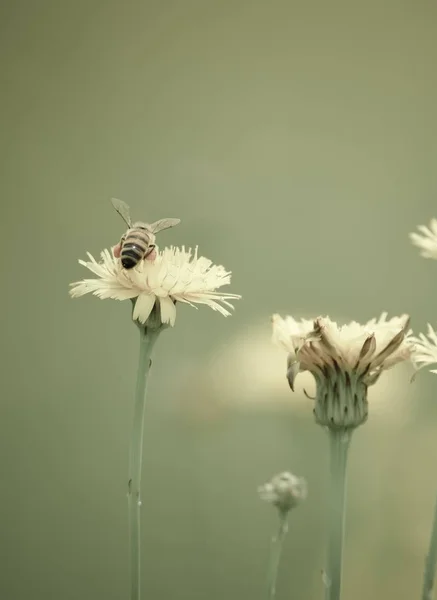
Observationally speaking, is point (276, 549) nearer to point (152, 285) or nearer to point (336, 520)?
point (336, 520)

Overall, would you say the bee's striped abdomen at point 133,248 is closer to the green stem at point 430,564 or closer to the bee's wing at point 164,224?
the bee's wing at point 164,224

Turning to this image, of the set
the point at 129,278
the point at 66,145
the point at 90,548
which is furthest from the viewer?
the point at 66,145

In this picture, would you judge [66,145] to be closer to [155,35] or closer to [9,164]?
[9,164]

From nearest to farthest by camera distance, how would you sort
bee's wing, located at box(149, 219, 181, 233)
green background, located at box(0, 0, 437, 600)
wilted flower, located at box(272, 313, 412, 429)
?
wilted flower, located at box(272, 313, 412, 429) → bee's wing, located at box(149, 219, 181, 233) → green background, located at box(0, 0, 437, 600)

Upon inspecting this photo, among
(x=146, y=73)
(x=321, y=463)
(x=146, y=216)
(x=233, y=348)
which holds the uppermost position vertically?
(x=146, y=73)

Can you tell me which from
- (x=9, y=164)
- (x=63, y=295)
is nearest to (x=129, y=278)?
(x=63, y=295)

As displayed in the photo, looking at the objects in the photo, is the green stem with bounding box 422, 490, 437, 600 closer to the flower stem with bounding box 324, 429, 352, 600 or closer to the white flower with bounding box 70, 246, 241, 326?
the flower stem with bounding box 324, 429, 352, 600

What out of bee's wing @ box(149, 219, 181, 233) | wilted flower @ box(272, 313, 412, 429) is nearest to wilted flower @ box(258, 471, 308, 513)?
wilted flower @ box(272, 313, 412, 429)
